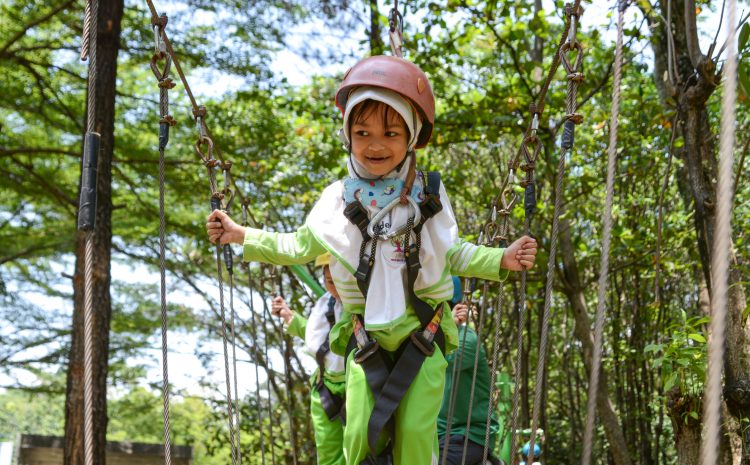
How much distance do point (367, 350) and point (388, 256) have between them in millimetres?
235

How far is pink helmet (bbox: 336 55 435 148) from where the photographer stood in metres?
1.97

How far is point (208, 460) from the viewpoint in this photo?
15.5 metres

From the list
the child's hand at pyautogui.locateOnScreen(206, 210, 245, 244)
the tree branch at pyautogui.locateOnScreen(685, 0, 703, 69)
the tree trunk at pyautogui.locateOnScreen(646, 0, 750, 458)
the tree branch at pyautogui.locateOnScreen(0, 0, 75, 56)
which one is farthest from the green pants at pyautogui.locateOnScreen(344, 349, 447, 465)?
the tree branch at pyautogui.locateOnScreen(0, 0, 75, 56)

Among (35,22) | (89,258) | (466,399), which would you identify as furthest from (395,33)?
(35,22)

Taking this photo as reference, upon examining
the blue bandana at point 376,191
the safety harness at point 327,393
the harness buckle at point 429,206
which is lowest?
the safety harness at point 327,393

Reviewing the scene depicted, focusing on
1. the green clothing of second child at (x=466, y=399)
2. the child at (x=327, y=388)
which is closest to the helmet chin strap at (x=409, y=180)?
the child at (x=327, y=388)

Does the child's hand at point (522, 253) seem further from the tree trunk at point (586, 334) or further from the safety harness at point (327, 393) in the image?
the tree trunk at point (586, 334)

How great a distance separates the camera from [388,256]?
1.94 meters

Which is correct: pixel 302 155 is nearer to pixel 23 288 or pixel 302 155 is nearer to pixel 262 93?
pixel 262 93

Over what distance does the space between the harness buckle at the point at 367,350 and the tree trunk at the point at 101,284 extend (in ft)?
12.0

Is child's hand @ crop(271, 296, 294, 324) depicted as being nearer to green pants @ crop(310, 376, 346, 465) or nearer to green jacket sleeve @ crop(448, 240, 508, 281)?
green pants @ crop(310, 376, 346, 465)

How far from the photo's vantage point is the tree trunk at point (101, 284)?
204 inches

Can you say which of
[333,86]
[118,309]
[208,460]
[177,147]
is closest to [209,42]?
[177,147]

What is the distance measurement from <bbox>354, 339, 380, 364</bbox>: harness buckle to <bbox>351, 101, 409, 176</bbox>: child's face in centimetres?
45
